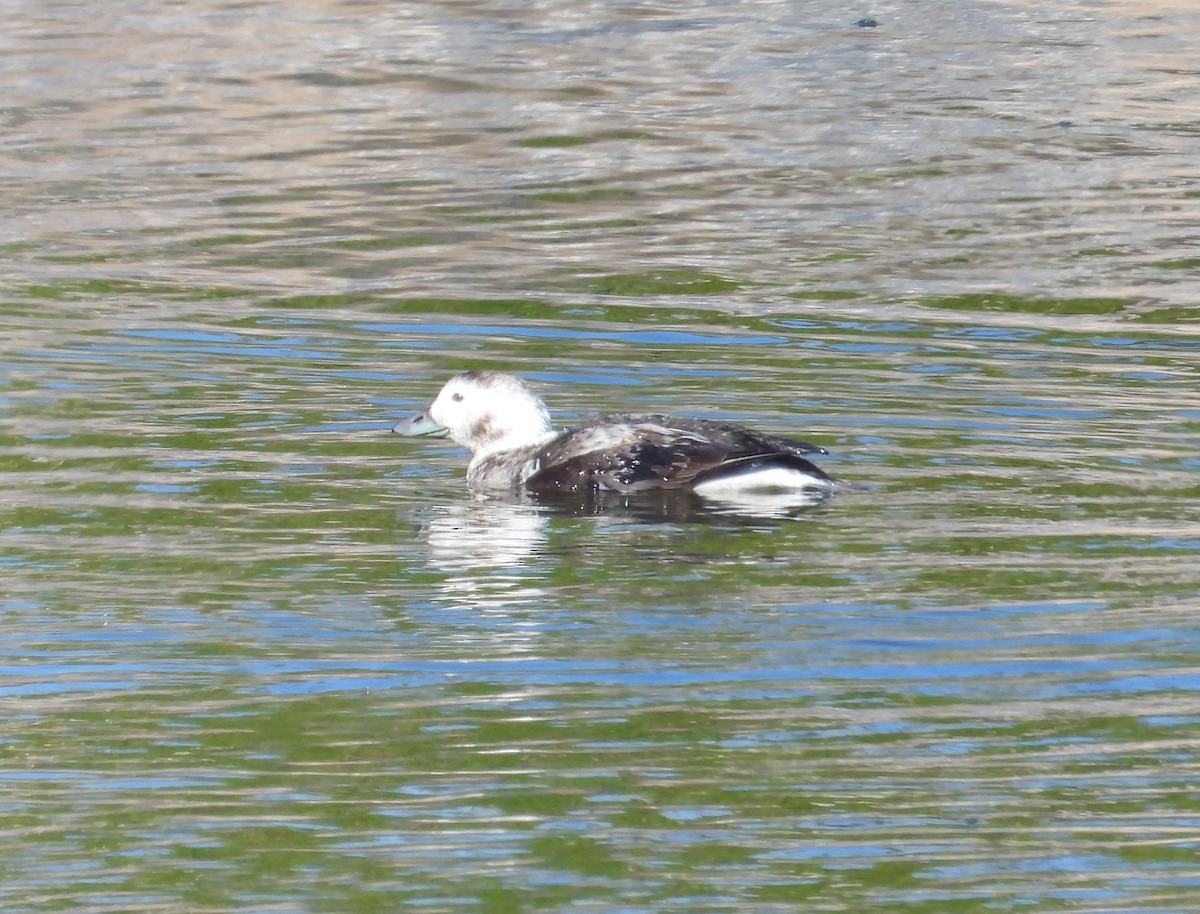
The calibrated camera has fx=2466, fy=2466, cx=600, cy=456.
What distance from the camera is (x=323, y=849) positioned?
631 centimetres

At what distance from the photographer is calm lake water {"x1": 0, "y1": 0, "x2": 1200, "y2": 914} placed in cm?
639

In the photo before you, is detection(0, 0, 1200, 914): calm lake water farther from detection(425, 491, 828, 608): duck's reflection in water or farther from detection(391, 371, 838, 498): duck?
detection(391, 371, 838, 498): duck

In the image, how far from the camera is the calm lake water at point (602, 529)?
21.0ft

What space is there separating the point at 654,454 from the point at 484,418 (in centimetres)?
118

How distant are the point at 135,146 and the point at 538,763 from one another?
15.5 meters

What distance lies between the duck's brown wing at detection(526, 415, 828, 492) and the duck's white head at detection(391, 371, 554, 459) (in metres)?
0.45

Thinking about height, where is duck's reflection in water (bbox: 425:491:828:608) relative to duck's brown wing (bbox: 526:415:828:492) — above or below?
Answer: below

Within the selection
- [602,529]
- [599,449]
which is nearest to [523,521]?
[602,529]

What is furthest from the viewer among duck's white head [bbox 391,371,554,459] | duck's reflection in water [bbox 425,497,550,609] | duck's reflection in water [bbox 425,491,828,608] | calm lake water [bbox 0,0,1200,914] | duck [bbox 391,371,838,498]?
duck's white head [bbox 391,371,554,459]

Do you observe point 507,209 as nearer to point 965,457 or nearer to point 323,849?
point 965,457

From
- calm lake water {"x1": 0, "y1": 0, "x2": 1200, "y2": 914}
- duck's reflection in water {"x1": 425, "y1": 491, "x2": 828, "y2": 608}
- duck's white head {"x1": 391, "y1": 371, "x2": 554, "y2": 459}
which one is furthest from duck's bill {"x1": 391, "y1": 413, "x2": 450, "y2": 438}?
duck's reflection in water {"x1": 425, "y1": 491, "x2": 828, "y2": 608}

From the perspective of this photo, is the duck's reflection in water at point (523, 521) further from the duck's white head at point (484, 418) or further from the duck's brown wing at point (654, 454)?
the duck's white head at point (484, 418)

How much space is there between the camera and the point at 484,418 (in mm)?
11422

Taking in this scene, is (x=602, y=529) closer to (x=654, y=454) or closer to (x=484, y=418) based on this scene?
(x=654, y=454)
